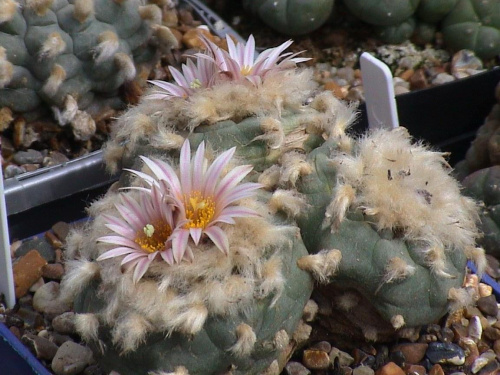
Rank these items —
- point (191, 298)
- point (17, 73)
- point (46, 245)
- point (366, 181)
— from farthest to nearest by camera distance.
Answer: point (17, 73) < point (46, 245) < point (366, 181) < point (191, 298)

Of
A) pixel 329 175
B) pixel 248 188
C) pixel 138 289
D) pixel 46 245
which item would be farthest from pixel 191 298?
pixel 46 245

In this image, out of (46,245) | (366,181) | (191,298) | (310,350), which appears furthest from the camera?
(46,245)

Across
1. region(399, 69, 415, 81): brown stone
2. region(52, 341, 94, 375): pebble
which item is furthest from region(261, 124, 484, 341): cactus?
region(399, 69, 415, 81): brown stone

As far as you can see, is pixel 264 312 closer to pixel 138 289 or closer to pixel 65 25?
pixel 138 289

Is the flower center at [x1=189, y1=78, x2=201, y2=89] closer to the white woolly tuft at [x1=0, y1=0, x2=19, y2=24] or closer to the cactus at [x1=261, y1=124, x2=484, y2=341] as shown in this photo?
the cactus at [x1=261, y1=124, x2=484, y2=341]

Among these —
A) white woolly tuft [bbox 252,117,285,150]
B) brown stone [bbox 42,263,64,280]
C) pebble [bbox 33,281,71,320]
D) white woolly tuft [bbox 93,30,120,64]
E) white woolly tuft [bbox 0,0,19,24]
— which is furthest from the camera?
white woolly tuft [bbox 93,30,120,64]

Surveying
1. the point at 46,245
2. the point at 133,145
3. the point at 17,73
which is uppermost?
the point at 133,145

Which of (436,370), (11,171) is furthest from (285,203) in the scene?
(11,171)
